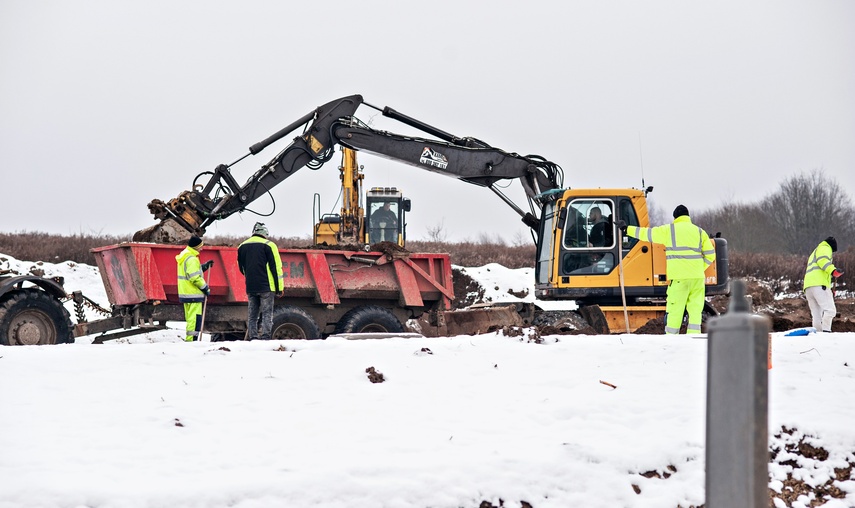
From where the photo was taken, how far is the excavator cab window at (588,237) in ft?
43.1

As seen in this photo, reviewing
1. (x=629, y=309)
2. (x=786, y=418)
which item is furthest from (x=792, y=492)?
(x=629, y=309)

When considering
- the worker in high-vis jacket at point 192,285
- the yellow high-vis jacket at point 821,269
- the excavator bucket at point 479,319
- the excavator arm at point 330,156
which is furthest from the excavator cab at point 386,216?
the yellow high-vis jacket at point 821,269

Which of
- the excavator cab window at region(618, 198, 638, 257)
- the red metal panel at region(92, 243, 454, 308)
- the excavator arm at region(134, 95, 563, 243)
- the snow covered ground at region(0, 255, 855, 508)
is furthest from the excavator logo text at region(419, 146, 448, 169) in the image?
the snow covered ground at region(0, 255, 855, 508)

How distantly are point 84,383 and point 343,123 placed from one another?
800 centimetres

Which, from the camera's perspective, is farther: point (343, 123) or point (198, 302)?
point (343, 123)

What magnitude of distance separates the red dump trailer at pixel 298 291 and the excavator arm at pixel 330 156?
0.94 m

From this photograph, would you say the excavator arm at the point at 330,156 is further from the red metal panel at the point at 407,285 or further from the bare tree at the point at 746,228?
the bare tree at the point at 746,228

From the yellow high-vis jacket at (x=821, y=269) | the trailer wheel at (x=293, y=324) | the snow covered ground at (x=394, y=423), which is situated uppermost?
the yellow high-vis jacket at (x=821, y=269)

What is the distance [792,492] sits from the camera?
612cm

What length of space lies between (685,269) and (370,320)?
16.2 ft

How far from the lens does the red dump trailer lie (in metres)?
12.2

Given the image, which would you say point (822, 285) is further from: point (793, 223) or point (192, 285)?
point (793, 223)

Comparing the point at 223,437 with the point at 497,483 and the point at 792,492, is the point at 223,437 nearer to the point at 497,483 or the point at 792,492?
the point at 497,483

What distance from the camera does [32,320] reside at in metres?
11.2
